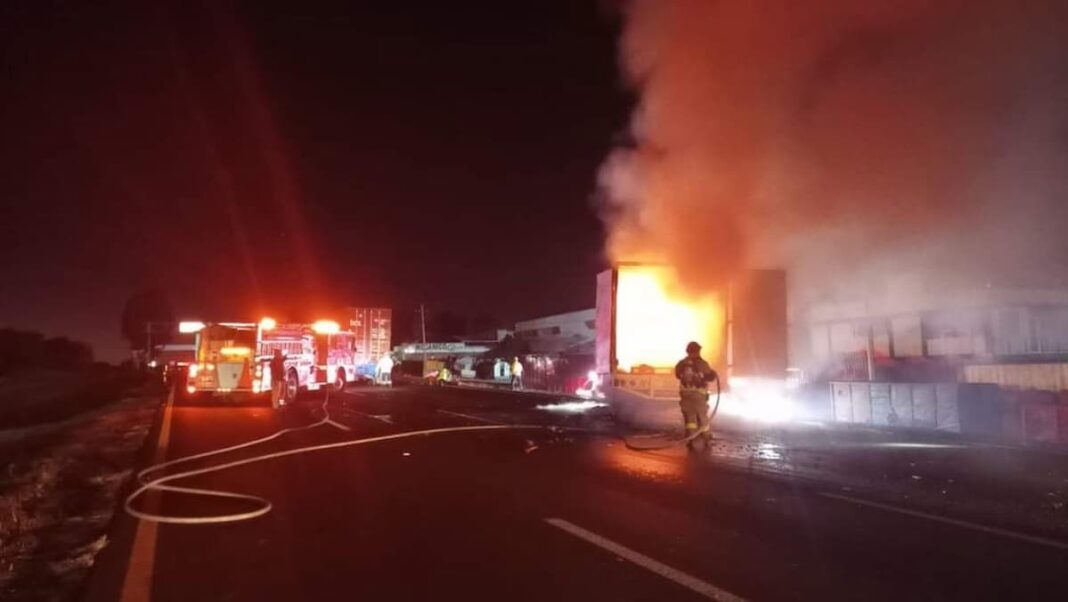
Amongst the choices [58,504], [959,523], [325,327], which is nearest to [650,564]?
[959,523]

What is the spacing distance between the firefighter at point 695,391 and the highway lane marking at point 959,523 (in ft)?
13.5

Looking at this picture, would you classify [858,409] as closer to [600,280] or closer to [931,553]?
[600,280]

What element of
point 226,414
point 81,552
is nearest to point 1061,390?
point 81,552

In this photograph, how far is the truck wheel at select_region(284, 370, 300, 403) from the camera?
2256cm

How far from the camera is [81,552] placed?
579cm

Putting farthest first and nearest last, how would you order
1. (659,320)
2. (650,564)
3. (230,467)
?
(659,320), (230,467), (650,564)

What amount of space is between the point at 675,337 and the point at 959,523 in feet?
30.3

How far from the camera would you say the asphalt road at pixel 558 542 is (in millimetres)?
4840

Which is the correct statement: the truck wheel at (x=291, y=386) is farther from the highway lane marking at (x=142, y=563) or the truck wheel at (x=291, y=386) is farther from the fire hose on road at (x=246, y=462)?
the highway lane marking at (x=142, y=563)

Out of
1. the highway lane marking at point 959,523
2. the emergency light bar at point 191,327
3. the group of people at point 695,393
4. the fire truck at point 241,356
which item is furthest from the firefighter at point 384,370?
the highway lane marking at point 959,523

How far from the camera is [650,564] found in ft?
17.2

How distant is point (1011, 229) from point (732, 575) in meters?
14.7

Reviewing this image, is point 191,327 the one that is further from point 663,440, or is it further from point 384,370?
point 663,440

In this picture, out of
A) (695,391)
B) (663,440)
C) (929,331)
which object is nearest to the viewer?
(695,391)
